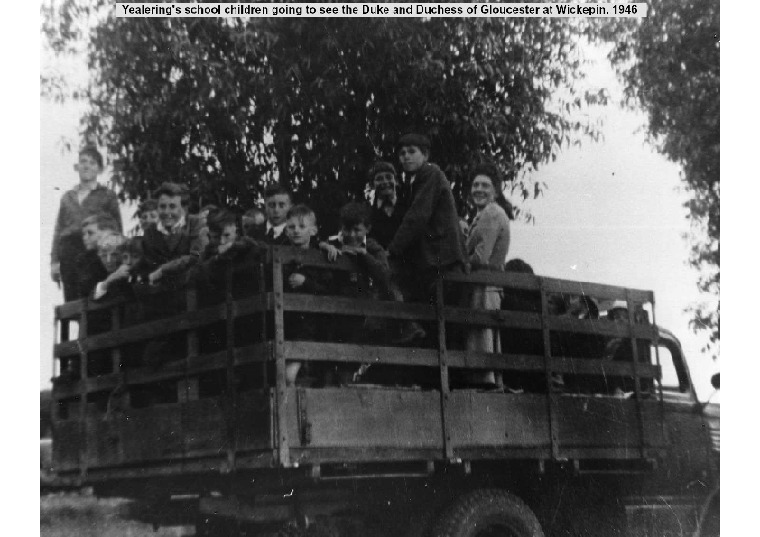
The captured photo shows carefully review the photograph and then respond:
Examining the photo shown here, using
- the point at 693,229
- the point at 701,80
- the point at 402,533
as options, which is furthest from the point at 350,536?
the point at 701,80

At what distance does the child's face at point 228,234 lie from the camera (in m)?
4.57

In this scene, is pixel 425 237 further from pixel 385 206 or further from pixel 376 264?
pixel 376 264

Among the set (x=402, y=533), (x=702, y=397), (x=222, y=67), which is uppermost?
(x=222, y=67)

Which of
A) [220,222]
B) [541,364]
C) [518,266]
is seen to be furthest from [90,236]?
[541,364]

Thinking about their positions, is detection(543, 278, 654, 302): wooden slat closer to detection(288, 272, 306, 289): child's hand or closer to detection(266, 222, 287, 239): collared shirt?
detection(266, 222, 287, 239): collared shirt

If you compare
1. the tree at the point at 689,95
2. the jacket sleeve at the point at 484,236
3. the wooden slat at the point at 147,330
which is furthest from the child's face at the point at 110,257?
the tree at the point at 689,95

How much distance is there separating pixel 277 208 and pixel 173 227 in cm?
55

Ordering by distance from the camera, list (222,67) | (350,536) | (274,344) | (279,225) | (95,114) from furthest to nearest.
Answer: (222,67)
(95,114)
(279,225)
(350,536)
(274,344)

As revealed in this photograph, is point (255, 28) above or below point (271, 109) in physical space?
above

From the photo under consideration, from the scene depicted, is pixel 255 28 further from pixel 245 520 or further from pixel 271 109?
pixel 245 520

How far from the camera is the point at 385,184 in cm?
504

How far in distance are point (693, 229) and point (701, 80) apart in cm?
104

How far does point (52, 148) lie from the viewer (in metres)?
4.59

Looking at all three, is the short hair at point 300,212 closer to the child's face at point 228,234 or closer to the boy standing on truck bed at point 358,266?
the boy standing on truck bed at point 358,266
